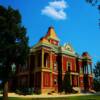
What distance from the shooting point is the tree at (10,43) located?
37969 mm

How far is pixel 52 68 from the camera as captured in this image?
58625 millimetres

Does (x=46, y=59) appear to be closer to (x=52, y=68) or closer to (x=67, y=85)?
(x=52, y=68)

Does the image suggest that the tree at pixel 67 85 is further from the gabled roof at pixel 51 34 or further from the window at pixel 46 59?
the gabled roof at pixel 51 34

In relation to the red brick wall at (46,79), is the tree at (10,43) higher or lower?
higher

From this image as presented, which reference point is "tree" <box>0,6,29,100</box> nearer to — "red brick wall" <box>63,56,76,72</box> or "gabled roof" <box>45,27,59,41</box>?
"red brick wall" <box>63,56,76,72</box>

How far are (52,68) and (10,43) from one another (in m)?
21.4

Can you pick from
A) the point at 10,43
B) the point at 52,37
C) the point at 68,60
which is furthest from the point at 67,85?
the point at 10,43

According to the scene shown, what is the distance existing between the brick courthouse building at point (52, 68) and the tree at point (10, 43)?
1554 centimetres

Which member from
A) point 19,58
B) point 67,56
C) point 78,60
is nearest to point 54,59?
point 67,56

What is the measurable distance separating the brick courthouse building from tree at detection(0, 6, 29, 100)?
1554cm

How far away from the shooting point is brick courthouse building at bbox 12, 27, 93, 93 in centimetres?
5528

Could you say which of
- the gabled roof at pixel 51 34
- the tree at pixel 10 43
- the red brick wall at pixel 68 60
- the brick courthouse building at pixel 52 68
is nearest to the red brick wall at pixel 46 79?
the brick courthouse building at pixel 52 68

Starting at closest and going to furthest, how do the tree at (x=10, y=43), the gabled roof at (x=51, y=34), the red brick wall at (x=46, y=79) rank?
the tree at (x=10, y=43) → the red brick wall at (x=46, y=79) → the gabled roof at (x=51, y=34)

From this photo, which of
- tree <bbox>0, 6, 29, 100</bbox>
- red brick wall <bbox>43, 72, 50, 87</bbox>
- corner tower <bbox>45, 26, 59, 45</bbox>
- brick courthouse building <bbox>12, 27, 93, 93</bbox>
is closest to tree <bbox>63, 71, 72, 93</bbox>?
brick courthouse building <bbox>12, 27, 93, 93</bbox>
